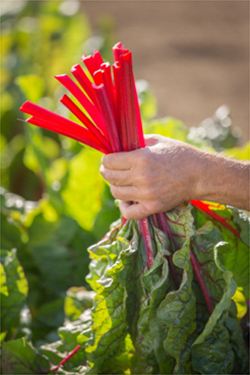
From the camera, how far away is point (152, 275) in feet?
4.40

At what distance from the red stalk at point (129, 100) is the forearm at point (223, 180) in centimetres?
20

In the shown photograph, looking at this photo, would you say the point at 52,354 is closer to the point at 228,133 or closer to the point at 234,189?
the point at 234,189

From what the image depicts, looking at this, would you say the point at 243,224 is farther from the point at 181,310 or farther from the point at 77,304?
the point at 77,304

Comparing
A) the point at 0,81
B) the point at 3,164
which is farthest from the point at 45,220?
the point at 0,81

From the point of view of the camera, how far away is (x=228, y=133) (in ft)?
8.07

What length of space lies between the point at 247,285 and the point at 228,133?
114 centimetres

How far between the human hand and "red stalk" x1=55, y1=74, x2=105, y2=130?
0.11m

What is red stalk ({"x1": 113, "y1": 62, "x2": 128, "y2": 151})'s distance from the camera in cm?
123

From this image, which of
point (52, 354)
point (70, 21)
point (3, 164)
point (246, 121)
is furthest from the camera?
point (246, 121)

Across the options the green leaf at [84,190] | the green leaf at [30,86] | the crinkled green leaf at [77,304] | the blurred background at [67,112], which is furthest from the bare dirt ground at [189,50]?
the crinkled green leaf at [77,304]

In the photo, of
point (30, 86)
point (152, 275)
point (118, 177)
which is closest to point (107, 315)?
point (152, 275)

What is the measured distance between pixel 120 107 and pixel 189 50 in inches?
220

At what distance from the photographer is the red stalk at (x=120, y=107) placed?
4.04 feet

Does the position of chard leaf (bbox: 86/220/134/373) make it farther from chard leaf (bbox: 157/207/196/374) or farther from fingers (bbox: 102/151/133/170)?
fingers (bbox: 102/151/133/170)
